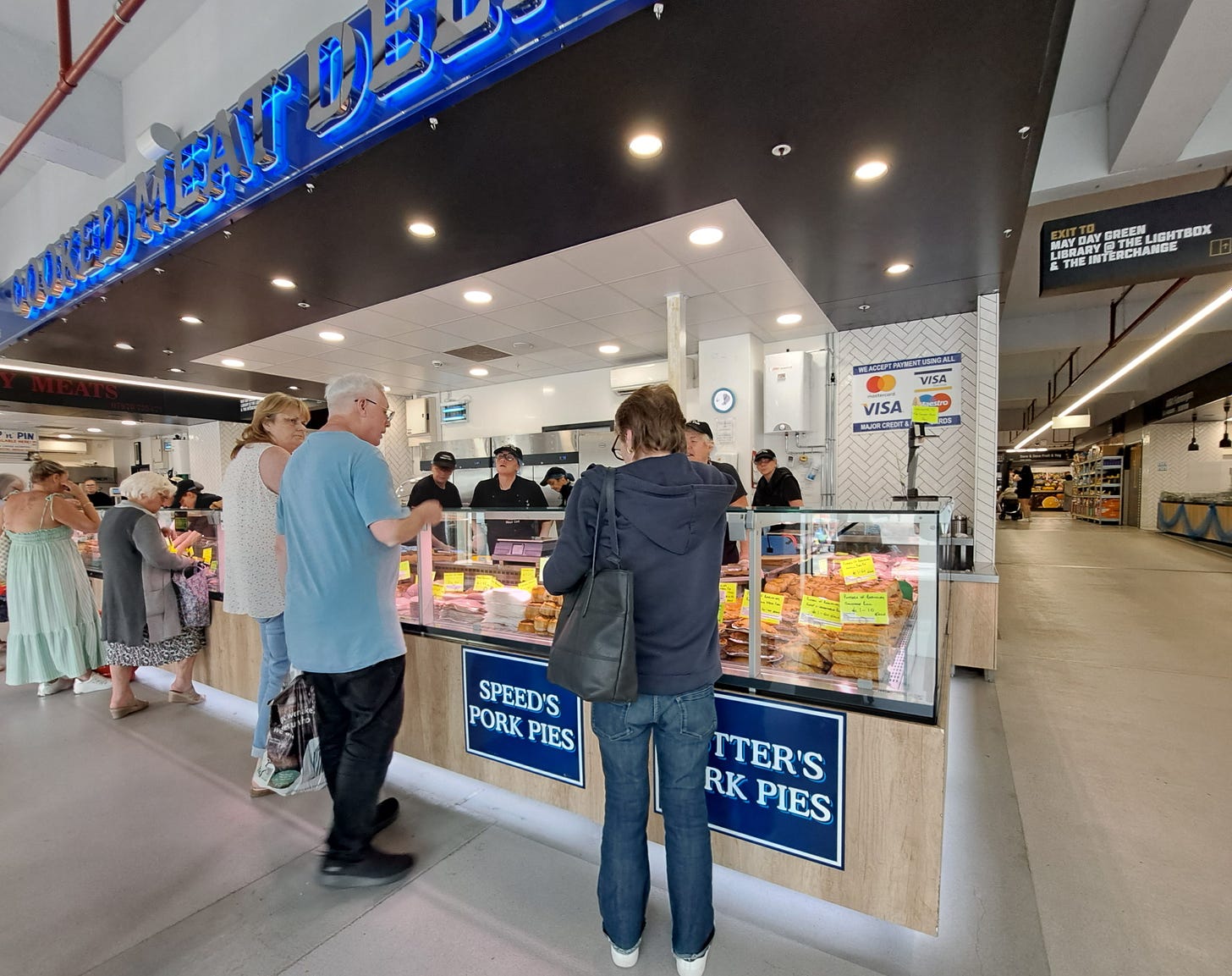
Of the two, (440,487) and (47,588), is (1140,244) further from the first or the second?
(47,588)

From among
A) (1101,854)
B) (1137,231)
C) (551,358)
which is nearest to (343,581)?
(1101,854)

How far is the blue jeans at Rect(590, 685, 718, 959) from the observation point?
1.68m

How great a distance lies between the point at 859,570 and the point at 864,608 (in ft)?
0.50

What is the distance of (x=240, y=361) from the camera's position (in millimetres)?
7148

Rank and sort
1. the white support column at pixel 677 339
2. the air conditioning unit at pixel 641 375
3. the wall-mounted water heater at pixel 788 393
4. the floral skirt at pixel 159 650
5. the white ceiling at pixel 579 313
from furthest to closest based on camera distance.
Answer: the air conditioning unit at pixel 641 375, the wall-mounted water heater at pixel 788 393, the white support column at pixel 677 339, the white ceiling at pixel 579 313, the floral skirt at pixel 159 650

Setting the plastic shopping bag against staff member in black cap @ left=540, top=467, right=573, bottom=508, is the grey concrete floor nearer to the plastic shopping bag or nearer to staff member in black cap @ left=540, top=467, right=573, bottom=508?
the plastic shopping bag

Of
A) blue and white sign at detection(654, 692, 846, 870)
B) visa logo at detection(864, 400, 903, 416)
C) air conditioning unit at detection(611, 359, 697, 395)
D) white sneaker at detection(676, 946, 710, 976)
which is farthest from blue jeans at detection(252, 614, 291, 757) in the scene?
visa logo at detection(864, 400, 903, 416)

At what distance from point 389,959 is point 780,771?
1.36 meters

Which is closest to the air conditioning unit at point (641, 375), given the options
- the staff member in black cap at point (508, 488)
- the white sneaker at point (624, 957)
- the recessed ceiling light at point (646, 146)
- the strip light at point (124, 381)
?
the staff member in black cap at point (508, 488)

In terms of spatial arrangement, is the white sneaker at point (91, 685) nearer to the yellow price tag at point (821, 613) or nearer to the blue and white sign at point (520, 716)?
the blue and white sign at point (520, 716)

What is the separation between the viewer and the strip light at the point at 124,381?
25.0 feet

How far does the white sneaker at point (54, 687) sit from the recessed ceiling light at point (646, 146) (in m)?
5.20

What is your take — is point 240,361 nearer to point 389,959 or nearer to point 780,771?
point 389,959

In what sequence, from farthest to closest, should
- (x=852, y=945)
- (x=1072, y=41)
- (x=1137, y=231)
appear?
(x=1137, y=231) < (x=1072, y=41) < (x=852, y=945)
